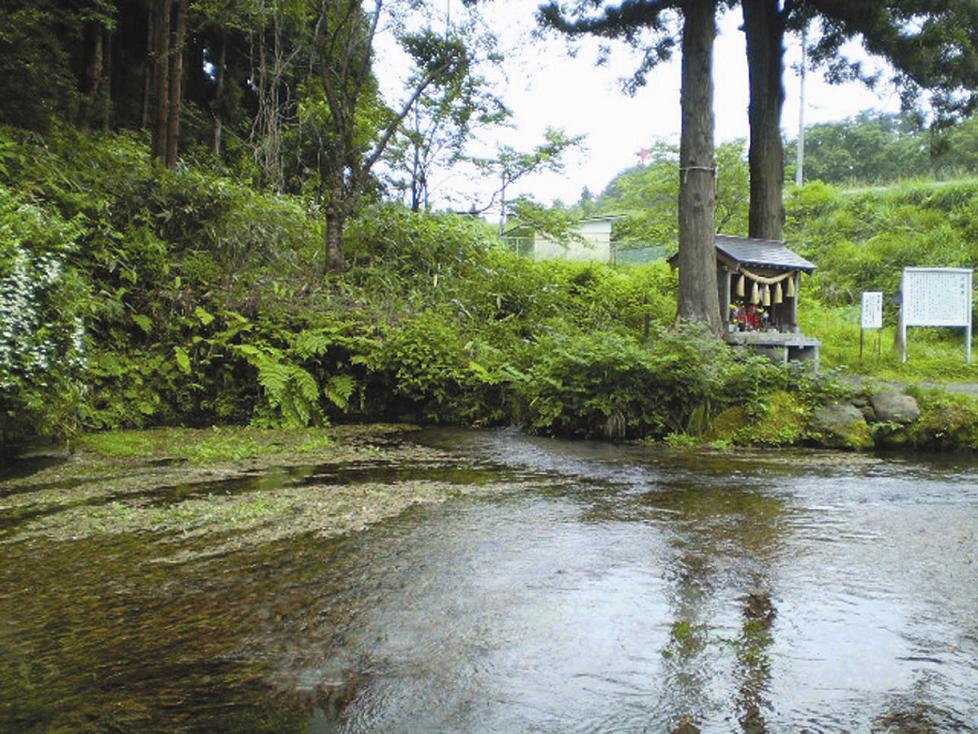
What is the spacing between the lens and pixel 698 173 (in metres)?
10.0

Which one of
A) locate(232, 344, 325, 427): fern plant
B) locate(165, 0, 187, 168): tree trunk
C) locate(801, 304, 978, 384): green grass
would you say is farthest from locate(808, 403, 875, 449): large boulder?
locate(165, 0, 187, 168): tree trunk

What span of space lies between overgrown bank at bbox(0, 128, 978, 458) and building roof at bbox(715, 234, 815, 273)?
144 centimetres

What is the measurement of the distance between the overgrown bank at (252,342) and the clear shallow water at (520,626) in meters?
3.04

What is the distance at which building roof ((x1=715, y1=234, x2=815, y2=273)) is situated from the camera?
10047 millimetres

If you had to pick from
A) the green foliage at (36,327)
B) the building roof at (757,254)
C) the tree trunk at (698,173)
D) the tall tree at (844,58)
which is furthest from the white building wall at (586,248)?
the green foliage at (36,327)

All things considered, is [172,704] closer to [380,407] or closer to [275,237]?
[380,407]

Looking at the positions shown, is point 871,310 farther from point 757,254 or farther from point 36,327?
point 36,327

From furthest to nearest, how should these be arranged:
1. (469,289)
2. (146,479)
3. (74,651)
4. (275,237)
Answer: (469,289) < (275,237) < (146,479) < (74,651)

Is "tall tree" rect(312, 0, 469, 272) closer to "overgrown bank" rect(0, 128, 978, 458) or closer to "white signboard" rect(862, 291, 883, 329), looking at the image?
"overgrown bank" rect(0, 128, 978, 458)

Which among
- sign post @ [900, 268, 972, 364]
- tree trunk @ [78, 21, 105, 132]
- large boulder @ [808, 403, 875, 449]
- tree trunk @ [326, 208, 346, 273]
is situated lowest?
large boulder @ [808, 403, 875, 449]

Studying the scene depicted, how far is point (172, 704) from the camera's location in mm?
2170

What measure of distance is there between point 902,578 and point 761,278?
7.55m

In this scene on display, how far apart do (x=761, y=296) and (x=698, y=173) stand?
208 cm

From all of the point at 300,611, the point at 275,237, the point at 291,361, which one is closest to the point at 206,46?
the point at 275,237
